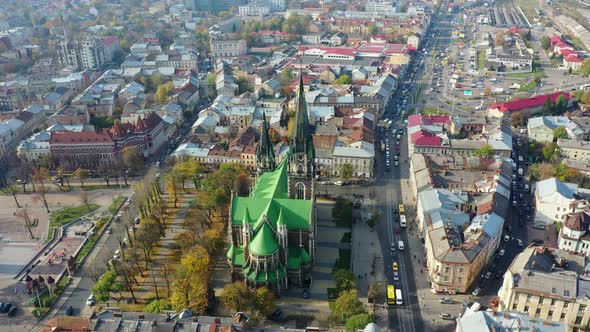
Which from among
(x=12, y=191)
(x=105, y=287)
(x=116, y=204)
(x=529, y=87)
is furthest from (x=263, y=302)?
(x=529, y=87)

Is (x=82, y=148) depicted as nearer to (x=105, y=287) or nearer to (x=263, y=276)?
(x=105, y=287)

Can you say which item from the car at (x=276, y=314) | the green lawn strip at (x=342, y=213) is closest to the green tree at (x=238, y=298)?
the car at (x=276, y=314)

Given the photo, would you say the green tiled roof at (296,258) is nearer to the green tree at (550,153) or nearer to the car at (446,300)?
the car at (446,300)

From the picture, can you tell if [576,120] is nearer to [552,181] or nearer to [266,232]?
[552,181]

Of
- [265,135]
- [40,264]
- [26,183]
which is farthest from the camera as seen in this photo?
[26,183]

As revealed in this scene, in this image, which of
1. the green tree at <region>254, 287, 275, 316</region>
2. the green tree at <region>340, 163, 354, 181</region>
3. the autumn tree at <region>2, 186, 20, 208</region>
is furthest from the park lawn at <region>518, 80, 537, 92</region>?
the autumn tree at <region>2, 186, 20, 208</region>

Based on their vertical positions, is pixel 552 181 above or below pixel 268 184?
below

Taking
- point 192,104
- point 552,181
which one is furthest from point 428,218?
point 192,104
